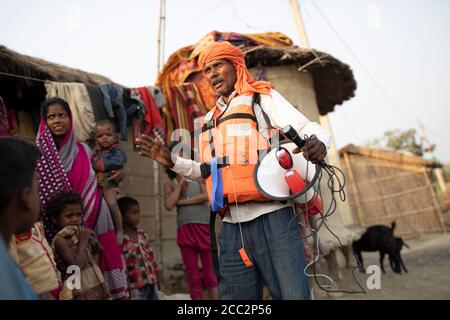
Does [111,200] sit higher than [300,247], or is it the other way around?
[111,200]

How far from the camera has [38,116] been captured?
4492 millimetres

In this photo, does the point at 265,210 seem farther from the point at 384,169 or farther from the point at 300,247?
the point at 384,169

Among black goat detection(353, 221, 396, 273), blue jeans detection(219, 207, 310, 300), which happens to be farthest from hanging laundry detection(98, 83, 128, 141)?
black goat detection(353, 221, 396, 273)

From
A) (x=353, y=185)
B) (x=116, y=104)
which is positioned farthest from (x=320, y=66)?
(x=353, y=185)

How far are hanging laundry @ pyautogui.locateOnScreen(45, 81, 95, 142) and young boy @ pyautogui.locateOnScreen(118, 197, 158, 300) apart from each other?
85 centimetres

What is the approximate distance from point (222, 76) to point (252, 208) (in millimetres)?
808

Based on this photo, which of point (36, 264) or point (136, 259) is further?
point (136, 259)

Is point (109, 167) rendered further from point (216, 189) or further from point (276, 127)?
point (276, 127)

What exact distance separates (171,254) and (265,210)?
3.95 meters

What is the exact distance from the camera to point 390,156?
1175 cm

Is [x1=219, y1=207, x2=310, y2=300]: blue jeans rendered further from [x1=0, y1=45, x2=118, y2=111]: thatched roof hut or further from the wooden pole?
the wooden pole
